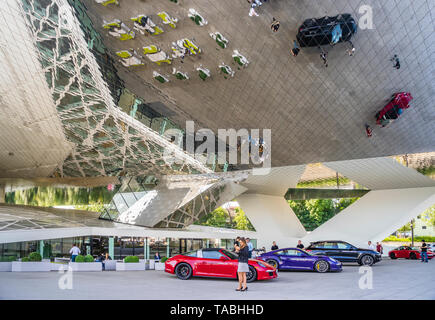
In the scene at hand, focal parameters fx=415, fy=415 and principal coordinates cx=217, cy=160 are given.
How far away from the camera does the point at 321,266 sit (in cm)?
1717

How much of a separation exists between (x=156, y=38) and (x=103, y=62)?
3.34m

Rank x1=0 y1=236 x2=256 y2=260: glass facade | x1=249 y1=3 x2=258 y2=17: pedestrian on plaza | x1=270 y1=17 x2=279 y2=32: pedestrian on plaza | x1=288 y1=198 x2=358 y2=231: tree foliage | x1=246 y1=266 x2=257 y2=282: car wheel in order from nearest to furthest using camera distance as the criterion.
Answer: x1=246 y1=266 x2=257 y2=282: car wheel
x1=249 y1=3 x2=258 y2=17: pedestrian on plaza
x1=270 y1=17 x2=279 y2=32: pedestrian on plaza
x1=0 y1=236 x2=256 y2=260: glass facade
x1=288 y1=198 x2=358 y2=231: tree foliage

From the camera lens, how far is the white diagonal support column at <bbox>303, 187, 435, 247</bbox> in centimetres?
3391

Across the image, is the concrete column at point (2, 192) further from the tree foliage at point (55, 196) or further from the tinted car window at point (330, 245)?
the tinted car window at point (330, 245)

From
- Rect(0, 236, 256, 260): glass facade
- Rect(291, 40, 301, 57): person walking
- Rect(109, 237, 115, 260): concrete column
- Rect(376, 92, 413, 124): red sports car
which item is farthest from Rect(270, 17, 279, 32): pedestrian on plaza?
Rect(109, 237, 115, 260): concrete column

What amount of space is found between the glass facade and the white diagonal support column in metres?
14.7

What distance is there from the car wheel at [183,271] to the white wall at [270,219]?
2542 centimetres

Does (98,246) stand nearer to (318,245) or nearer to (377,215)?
(318,245)

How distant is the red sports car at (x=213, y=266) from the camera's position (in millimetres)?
13094

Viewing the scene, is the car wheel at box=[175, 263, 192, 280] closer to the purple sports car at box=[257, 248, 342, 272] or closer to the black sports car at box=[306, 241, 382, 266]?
the purple sports car at box=[257, 248, 342, 272]

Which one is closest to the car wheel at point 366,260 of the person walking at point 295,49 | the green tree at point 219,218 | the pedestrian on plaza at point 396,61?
the pedestrian on plaza at point 396,61

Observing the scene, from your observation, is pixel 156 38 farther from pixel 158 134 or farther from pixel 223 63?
pixel 158 134

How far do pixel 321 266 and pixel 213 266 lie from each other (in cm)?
576

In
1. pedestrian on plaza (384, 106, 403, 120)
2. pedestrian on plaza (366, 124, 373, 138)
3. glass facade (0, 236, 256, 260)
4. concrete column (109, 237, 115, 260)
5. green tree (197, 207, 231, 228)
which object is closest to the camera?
glass facade (0, 236, 256, 260)
